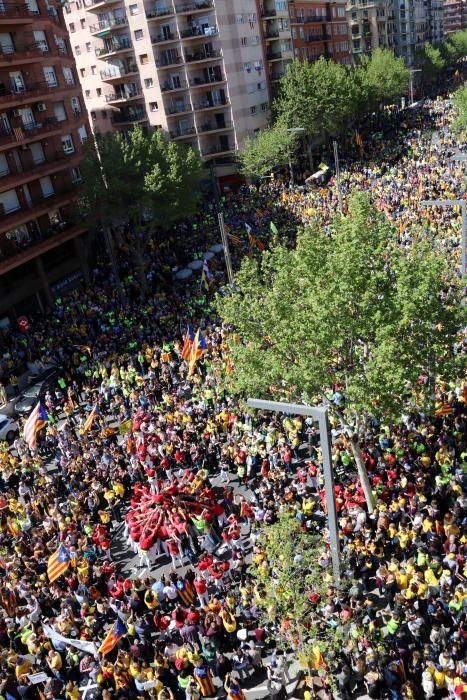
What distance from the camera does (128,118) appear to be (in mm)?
63688

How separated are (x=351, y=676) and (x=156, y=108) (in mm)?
57690

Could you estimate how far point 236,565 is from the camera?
54.0ft

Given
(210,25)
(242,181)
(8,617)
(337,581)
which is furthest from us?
(242,181)

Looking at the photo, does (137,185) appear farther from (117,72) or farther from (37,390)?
(117,72)

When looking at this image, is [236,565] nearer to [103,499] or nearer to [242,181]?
[103,499]

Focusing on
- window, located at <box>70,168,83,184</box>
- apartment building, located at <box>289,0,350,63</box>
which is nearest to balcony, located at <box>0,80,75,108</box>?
window, located at <box>70,168,83,184</box>

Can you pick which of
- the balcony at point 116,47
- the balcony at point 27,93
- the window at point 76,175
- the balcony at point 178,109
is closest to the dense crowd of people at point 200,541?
the balcony at point 27,93

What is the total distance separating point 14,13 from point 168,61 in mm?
23547

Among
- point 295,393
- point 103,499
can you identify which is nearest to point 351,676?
point 295,393

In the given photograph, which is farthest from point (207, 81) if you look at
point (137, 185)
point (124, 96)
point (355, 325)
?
point (355, 325)

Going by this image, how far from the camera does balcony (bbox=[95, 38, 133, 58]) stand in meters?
61.0

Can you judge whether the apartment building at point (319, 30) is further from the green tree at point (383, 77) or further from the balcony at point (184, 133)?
the balcony at point (184, 133)

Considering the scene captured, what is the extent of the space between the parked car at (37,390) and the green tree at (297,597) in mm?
18574

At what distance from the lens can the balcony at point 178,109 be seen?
2387 inches
